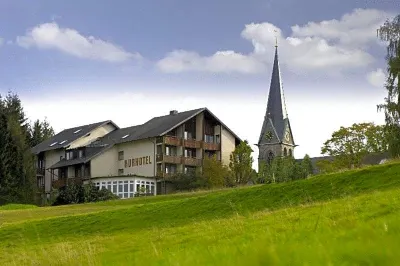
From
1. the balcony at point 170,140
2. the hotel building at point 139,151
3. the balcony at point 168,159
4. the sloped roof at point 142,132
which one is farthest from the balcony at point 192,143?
the sloped roof at point 142,132

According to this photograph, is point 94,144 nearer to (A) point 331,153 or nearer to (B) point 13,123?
(B) point 13,123

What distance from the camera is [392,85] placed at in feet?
150

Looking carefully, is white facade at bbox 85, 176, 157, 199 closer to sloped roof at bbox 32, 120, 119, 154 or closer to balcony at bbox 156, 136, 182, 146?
balcony at bbox 156, 136, 182, 146

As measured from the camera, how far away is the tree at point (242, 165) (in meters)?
68.4

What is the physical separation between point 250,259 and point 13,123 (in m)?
73.3

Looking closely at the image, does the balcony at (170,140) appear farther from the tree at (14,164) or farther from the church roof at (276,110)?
the church roof at (276,110)

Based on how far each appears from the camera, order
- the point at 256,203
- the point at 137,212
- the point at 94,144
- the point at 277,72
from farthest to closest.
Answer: the point at 277,72
the point at 94,144
the point at 137,212
the point at 256,203

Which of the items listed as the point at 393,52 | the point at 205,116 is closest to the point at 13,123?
the point at 205,116

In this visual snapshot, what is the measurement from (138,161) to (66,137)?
15262 mm

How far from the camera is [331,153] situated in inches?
2817

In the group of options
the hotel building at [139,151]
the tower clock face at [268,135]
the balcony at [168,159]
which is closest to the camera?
the balcony at [168,159]

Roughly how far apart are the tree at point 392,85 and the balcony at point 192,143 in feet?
95.3

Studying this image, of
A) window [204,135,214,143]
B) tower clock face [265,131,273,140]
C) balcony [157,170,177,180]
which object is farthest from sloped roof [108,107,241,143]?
tower clock face [265,131,273,140]

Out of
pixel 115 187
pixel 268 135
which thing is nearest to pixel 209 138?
pixel 115 187
